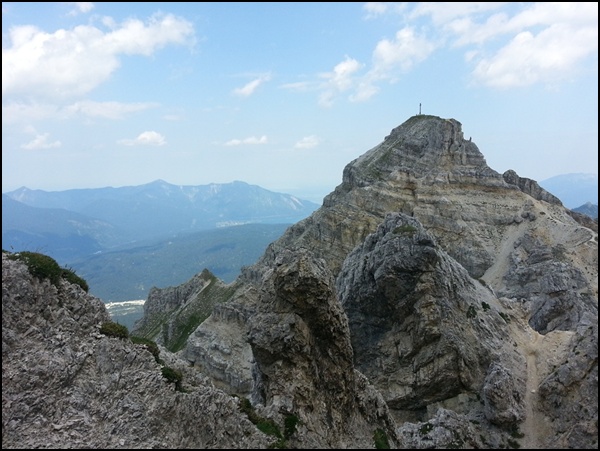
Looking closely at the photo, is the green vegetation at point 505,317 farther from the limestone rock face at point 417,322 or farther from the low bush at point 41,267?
the low bush at point 41,267

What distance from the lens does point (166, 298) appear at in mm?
105125

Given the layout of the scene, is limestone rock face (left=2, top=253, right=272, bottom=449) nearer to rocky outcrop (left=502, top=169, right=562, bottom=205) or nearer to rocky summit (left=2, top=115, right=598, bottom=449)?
rocky summit (left=2, top=115, right=598, bottom=449)

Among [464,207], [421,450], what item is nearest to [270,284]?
→ [421,450]

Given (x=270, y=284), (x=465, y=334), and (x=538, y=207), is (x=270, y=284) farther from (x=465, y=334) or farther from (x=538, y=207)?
(x=538, y=207)

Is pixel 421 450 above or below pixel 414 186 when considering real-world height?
below

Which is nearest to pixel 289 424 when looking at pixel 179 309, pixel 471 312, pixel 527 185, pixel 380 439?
pixel 380 439

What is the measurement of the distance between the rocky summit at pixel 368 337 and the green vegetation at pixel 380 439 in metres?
0.14

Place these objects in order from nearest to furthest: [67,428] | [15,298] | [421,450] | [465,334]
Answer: [67,428], [15,298], [421,450], [465,334]

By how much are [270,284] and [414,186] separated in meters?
65.9

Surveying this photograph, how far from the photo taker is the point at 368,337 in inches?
2122

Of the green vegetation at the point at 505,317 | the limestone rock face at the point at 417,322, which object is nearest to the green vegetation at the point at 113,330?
the limestone rock face at the point at 417,322

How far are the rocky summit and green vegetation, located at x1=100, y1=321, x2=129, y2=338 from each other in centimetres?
49

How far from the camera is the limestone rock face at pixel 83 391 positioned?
2105cm

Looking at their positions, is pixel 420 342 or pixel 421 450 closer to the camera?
pixel 421 450
